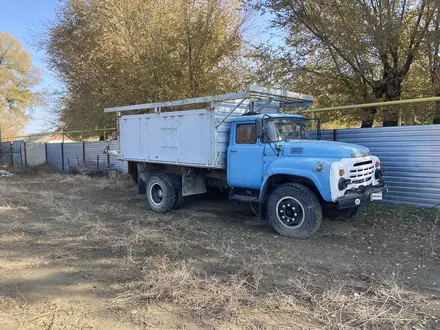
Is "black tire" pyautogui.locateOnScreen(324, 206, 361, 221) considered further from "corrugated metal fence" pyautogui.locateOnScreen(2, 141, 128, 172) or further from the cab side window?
"corrugated metal fence" pyautogui.locateOnScreen(2, 141, 128, 172)

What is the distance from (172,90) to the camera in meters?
12.8

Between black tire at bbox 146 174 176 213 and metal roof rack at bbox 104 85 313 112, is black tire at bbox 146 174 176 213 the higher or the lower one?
the lower one

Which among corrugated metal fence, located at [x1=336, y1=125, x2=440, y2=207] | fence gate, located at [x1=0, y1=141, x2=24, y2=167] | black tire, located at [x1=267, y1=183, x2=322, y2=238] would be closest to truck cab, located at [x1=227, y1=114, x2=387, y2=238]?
black tire, located at [x1=267, y1=183, x2=322, y2=238]

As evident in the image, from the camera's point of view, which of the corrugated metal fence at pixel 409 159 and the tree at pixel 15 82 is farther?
the tree at pixel 15 82

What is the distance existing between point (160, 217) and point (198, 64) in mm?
7160

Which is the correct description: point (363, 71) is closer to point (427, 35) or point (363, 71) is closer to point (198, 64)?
point (427, 35)

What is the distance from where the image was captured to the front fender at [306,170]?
5.40 m

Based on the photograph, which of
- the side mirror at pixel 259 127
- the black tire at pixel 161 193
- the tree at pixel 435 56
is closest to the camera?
the side mirror at pixel 259 127

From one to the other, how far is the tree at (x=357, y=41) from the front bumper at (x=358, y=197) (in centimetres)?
372

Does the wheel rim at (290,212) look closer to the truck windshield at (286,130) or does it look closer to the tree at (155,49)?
the truck windshield at (286,130)

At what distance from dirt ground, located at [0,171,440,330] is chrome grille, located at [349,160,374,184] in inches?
37.5

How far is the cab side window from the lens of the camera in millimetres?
6574

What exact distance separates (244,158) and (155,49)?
7071 millimetres

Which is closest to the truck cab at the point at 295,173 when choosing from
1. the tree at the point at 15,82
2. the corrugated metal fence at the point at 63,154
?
the corrugated metal fence at the point at 63,154
